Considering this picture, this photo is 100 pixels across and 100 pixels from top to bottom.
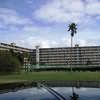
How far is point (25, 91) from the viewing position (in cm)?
373

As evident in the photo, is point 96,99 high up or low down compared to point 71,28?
down

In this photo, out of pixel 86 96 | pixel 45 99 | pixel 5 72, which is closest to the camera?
pixel 45 99

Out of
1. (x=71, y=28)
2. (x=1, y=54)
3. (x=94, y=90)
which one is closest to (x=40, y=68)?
(x=71, y=28)

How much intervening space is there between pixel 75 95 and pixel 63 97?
18 cm

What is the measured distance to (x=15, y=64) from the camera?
104 metres

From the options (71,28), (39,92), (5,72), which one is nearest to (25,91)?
(39,92)

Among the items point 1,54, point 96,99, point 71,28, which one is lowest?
point 96,99

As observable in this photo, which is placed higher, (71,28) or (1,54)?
(71,28)

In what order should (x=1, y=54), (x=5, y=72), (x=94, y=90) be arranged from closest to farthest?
1. (x=94, y=90)
2. (x=5, y=72)
3. (x=1, y=54)

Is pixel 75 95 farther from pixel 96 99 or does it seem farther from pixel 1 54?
pixel 1 54

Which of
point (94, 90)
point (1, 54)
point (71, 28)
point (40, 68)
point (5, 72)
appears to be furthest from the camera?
point (40, 68)

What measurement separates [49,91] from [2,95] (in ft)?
1.57

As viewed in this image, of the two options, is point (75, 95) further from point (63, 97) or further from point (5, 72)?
point (5, 72)

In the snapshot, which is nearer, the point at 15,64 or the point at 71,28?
the point at 15,64
